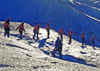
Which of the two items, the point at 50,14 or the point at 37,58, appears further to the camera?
the point at 50,14

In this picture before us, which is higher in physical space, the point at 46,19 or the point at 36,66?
the point at 46,19

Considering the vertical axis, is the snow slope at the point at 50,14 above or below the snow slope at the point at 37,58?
above

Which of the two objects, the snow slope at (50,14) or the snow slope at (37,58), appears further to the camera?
the snow slope at (50,14)

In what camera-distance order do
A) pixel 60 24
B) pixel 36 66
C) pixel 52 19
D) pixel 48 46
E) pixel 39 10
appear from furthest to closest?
pixel 39 10 → pixel 52 19 → pixel 60 24 → pixel 48 46 → pixel 36 66

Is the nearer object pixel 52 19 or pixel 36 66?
pixel 36 66

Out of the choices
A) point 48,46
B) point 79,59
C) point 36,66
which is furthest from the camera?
point 48,46

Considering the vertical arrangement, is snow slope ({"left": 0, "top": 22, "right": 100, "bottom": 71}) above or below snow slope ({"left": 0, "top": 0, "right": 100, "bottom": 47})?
below

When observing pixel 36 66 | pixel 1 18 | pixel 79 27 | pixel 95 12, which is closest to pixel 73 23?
pixel 79 27

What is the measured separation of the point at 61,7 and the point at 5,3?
50.4 feet

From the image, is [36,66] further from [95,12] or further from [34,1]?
[95,12]

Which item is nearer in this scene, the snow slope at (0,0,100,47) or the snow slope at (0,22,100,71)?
the snow slope at (0,22,100,71)

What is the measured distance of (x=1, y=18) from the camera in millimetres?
32719

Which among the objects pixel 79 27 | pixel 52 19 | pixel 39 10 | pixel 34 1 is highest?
pixel 34 1

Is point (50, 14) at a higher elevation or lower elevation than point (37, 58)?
higher
